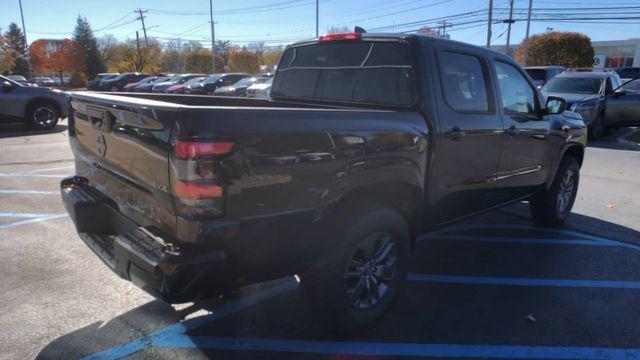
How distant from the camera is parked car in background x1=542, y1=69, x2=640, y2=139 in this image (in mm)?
13047

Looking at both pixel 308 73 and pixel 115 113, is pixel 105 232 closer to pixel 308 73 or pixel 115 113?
pixel 115 113

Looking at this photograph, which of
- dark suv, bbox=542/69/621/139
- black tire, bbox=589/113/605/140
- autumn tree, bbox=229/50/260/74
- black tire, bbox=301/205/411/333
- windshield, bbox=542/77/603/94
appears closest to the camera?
black tire, bbox=301/205/411/333

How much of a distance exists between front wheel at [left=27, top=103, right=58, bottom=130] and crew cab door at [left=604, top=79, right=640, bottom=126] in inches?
629

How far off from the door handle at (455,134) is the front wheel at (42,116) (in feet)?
44.5

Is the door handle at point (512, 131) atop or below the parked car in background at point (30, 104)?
atop

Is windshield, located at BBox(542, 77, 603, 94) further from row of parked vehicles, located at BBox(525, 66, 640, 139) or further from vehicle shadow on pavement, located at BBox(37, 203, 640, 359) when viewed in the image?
vehicle shadow on pavement, located at BBox(37, 203, 640, 359)

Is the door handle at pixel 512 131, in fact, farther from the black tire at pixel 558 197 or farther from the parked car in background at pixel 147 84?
the parked car in background at pixel 147 84

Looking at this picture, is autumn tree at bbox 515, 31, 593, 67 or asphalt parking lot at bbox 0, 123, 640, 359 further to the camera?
autumn tree at bbox 515, 31, 593, 67

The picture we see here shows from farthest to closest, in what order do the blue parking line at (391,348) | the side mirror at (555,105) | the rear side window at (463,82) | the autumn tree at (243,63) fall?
the autumn tree at (243,63) < the side mirror at (555,105) < the rear side window at (463,82) < the blue parking line at (391,348)

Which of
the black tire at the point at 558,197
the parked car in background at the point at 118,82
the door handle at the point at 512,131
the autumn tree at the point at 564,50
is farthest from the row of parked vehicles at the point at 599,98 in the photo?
the autumn tree at the point at 564,50

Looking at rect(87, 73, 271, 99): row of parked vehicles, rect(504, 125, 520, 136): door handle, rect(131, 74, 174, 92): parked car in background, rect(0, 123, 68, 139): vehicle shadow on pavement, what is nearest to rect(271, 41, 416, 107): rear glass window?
rect(504, 125, 520, 136): door handle

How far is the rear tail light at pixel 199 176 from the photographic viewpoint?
2342 mm

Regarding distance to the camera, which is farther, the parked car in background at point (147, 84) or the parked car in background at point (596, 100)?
the parked car in background at point (147, 84)

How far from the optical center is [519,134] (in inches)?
178
